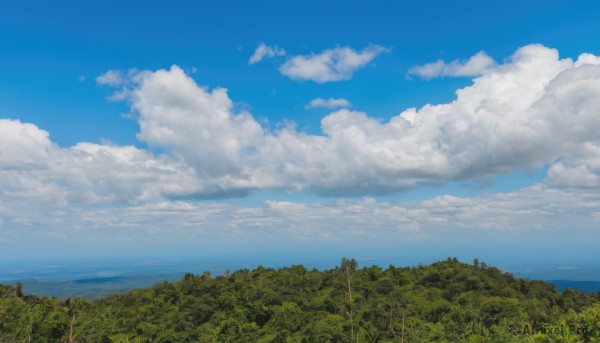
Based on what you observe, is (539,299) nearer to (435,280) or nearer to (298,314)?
(435,280)

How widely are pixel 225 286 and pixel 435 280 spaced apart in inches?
1151

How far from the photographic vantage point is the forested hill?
3969 centimetres

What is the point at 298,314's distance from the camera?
44375 millimetres

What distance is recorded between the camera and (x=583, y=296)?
53.4 m

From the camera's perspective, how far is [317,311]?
1793 inches

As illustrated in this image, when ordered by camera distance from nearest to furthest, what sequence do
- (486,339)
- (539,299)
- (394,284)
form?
(486,339), (539,299), (394,284)

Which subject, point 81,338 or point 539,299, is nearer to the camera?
point 81,338

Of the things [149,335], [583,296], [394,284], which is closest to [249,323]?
[149,335]

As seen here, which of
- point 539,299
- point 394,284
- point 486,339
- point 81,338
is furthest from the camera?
point 394,284

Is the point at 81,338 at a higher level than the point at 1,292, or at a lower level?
lower

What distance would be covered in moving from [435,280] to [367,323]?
1855 cm

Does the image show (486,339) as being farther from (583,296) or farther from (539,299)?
(583,296)

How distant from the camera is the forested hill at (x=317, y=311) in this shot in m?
39.7

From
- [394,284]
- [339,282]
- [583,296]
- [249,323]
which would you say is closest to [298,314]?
[249,323]
